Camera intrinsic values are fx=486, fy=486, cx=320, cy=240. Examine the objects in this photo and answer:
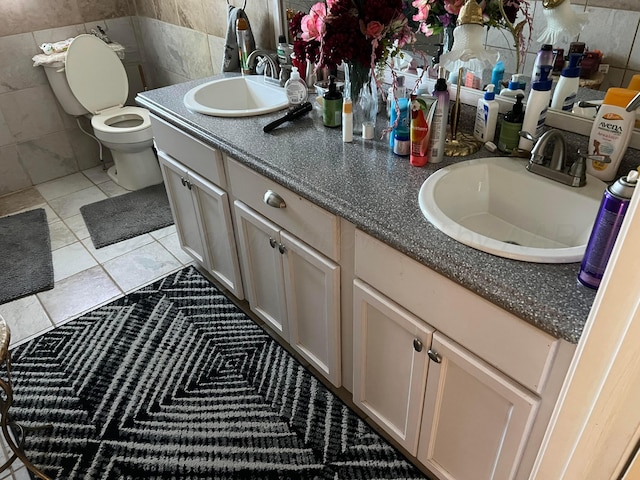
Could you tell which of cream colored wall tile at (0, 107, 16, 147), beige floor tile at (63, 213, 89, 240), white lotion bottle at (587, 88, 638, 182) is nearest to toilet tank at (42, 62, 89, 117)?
cream colored wall tile at (0, 107, 16, 147)

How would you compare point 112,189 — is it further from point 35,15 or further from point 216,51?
point 216,51

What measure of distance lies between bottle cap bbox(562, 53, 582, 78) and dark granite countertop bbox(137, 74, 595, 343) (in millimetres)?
281

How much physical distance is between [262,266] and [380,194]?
2.17 feet

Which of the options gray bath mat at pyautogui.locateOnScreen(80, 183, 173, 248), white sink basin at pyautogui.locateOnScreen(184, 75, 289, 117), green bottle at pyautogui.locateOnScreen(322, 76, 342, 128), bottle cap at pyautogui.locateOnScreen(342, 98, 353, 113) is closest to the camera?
bottle cap at pyautogui.locateOnScreen(342, 98, 353, 113)

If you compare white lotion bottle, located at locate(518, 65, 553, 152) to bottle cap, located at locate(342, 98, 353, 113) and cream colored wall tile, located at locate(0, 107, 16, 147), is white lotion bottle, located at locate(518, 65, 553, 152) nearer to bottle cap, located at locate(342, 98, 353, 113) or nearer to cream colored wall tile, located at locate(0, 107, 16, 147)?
bottle cap, located at locate(342, 98, 353, 113)

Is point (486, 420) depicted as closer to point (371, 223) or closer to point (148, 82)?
point (371, 223)

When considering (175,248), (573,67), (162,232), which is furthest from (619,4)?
(162,232)

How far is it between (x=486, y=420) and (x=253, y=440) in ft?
2.64

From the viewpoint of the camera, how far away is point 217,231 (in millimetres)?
1908

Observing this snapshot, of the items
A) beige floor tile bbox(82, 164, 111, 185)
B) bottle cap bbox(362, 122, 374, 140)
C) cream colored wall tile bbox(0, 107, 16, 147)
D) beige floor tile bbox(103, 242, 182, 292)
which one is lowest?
beige floor tile bbox(103, 242, 182, 292)

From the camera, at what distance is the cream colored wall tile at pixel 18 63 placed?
9.29 ft

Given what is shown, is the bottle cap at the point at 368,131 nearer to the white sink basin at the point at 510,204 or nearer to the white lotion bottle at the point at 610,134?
the white sink basin at the point at 510,204

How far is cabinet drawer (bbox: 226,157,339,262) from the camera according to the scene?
1.29m

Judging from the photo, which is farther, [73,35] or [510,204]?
[73,35]
